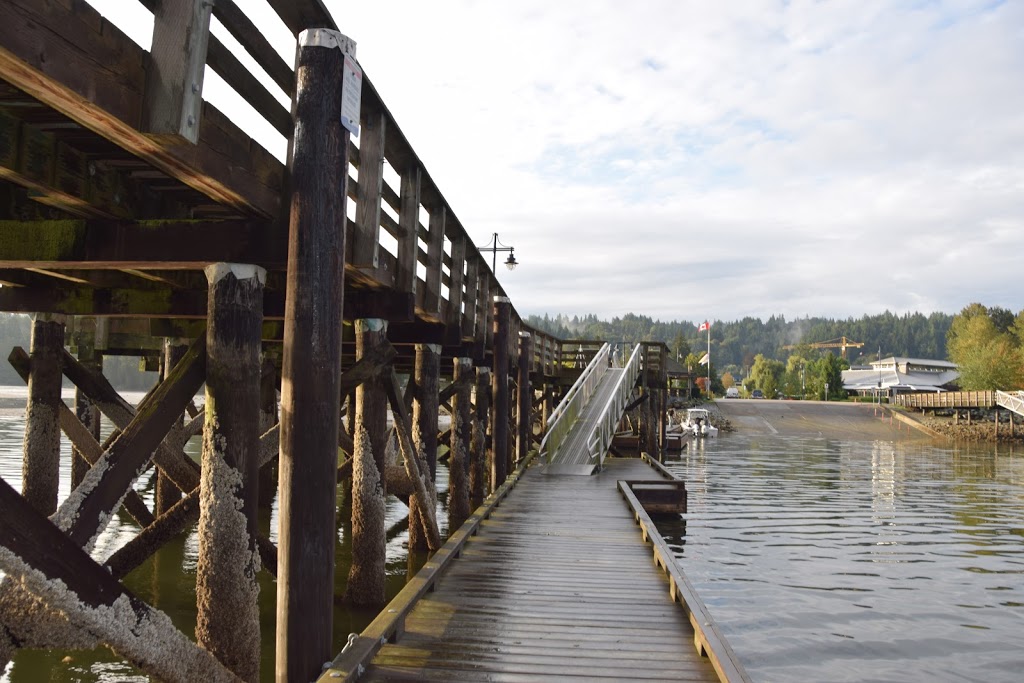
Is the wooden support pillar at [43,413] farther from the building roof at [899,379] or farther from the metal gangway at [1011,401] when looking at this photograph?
the building roof at [899,379]

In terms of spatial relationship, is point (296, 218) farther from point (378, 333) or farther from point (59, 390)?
point (59, 390)

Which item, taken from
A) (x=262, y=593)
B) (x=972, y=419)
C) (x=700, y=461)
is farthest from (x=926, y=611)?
(x=972, y=419)

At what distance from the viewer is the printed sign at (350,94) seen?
4.97m

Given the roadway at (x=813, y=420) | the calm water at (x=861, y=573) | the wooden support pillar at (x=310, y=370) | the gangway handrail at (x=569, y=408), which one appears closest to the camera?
the wooden support pillar at (x=310, y=370)

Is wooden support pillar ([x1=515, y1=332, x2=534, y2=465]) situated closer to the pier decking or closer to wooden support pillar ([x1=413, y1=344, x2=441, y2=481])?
wooden support pillar ([x1=413, y1=344, x2=441, y2=481])

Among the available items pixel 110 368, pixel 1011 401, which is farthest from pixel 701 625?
pixel 110 368

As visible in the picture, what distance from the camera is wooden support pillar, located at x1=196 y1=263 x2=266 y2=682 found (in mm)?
4887

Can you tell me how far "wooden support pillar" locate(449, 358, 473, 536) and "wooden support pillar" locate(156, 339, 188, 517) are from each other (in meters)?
4.27

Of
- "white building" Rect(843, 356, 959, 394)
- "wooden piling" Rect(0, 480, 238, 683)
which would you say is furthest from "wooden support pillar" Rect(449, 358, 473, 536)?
"white building" Rect(843, 356, 959, 394)

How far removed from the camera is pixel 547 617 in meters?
6.61

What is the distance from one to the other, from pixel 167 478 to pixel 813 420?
60.2 m

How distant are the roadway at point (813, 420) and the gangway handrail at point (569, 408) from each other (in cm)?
3209

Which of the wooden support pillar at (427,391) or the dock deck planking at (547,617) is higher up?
the wooden support pillar at (427,391)

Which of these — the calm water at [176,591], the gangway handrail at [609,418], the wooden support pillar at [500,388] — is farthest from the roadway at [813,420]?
the calm water at [176,591]
